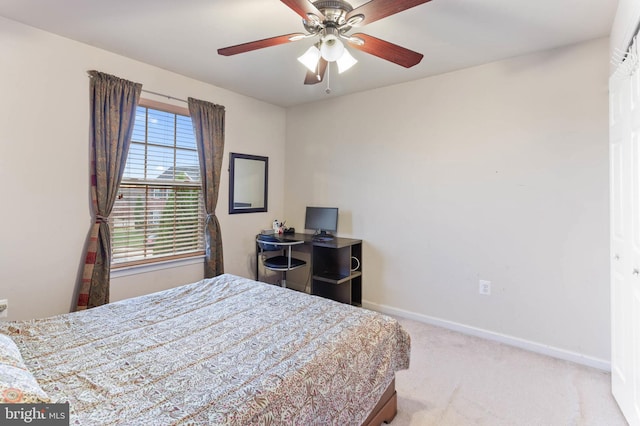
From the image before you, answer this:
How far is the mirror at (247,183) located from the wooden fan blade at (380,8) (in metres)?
2.43

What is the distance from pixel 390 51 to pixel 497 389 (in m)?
2.33

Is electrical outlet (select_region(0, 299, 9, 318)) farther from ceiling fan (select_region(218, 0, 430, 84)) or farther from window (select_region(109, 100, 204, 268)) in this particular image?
ceiling fan (select_region(218, 0, 430, 84))

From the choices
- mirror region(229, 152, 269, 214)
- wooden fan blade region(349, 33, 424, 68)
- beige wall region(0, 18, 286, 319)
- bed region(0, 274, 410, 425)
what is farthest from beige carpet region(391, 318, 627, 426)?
beige wall region(0, 18, 286, 319)

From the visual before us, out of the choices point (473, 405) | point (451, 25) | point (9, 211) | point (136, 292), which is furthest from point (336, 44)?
point (136, 292)

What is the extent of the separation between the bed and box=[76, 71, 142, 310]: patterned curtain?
0.78 m

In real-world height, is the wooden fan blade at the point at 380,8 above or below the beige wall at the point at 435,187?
above

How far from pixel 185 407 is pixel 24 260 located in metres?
2.15

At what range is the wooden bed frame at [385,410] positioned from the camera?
5.31ft

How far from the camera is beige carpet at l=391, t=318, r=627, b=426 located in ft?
5.96

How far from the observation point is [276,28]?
7.35ft

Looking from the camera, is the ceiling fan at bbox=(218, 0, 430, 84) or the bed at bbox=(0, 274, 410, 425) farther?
the ceiling fan at bbox=(218, 0, 430, 84)

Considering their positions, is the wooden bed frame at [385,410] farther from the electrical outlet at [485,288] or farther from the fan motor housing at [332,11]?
the fan motor housing at [332,11]

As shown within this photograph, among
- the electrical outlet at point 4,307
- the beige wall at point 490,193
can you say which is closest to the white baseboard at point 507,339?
the beige wall at point 490,193

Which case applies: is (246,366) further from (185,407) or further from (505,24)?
(505,24)
